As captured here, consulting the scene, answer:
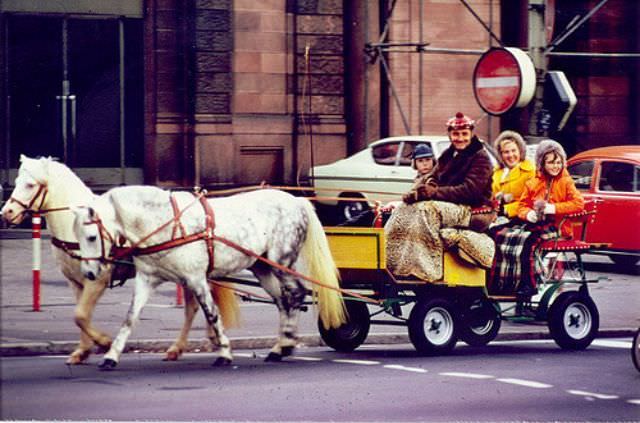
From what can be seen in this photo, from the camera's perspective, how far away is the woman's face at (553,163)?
12.9 meters

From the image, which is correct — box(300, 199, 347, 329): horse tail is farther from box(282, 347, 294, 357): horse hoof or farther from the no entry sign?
the no entry sign

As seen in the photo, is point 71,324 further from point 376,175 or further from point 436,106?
point 436,106

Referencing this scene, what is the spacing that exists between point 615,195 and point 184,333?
30.4 feet

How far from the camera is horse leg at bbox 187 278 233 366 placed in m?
10.9

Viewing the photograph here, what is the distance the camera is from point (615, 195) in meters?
19.3

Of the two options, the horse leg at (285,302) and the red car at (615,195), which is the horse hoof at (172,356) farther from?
the red car at (615,195)

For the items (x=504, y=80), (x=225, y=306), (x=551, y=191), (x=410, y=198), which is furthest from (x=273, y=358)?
(x=504, y=80)

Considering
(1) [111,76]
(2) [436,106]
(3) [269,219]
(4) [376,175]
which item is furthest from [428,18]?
(3) [269,219]

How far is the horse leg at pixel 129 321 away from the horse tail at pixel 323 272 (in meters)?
1.37

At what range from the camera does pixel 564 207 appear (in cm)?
1279

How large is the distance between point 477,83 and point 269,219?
4.25 metres

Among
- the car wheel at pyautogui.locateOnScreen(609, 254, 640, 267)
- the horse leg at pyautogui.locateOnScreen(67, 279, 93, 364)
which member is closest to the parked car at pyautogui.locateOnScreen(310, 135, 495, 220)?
the car wheel at pyautogui.locateOnScreen(609, 254, 640, 267)

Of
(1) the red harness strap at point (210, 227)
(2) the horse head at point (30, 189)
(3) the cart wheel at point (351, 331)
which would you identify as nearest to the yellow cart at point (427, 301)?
(3) the cart wheel at point (351, 331)

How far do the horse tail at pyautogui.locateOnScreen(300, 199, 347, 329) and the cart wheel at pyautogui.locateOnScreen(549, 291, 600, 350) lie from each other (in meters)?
2.19
